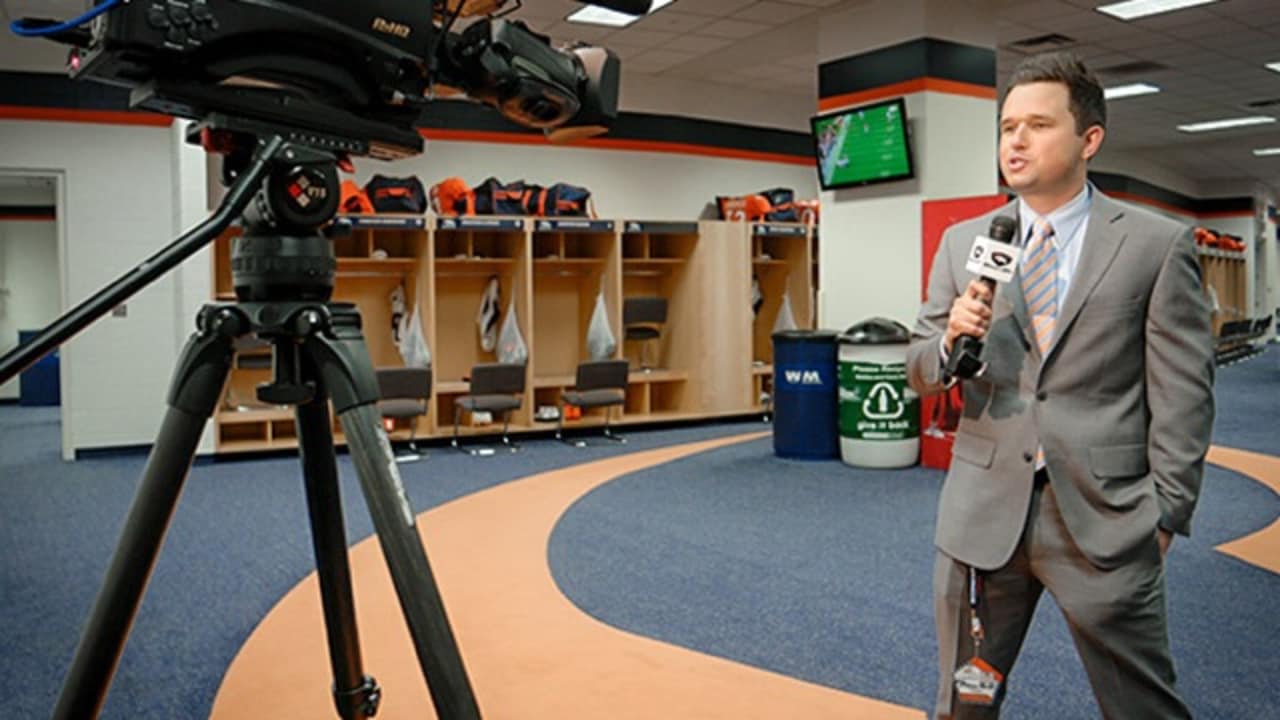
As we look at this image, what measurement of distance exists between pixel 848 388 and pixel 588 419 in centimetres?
285

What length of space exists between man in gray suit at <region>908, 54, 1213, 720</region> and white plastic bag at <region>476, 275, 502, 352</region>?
23.4 ft

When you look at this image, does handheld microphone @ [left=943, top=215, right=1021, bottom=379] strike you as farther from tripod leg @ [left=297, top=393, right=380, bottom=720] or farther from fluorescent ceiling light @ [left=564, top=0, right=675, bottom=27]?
fluorescent ceiling light @ [left=564, top=0, right=675, bottom=27]

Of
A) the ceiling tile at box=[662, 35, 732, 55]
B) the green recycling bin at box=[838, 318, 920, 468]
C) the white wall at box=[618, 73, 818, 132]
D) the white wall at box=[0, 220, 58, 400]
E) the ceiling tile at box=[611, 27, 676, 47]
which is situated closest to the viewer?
the green recycling bin at box=[838, 318, 920, 468]

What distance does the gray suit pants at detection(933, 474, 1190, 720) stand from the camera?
1.64 m

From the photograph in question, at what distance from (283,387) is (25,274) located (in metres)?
15.1

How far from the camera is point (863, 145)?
724cm

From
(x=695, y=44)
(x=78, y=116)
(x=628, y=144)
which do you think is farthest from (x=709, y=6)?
(x=78, y=116)

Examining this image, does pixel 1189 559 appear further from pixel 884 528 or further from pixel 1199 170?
pixel 1199 170

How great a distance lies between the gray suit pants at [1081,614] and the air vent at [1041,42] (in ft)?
27.4

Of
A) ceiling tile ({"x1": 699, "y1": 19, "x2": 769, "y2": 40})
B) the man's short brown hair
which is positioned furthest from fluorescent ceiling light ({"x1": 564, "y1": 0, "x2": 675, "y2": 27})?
the man's short brown hair

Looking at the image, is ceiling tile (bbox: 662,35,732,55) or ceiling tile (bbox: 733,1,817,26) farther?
ceiling tile (bbox: 662,35,732,55)

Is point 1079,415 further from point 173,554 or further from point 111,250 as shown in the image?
point 111,250

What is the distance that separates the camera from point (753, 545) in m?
4.70

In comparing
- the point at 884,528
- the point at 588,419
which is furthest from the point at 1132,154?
the point at 884,528
